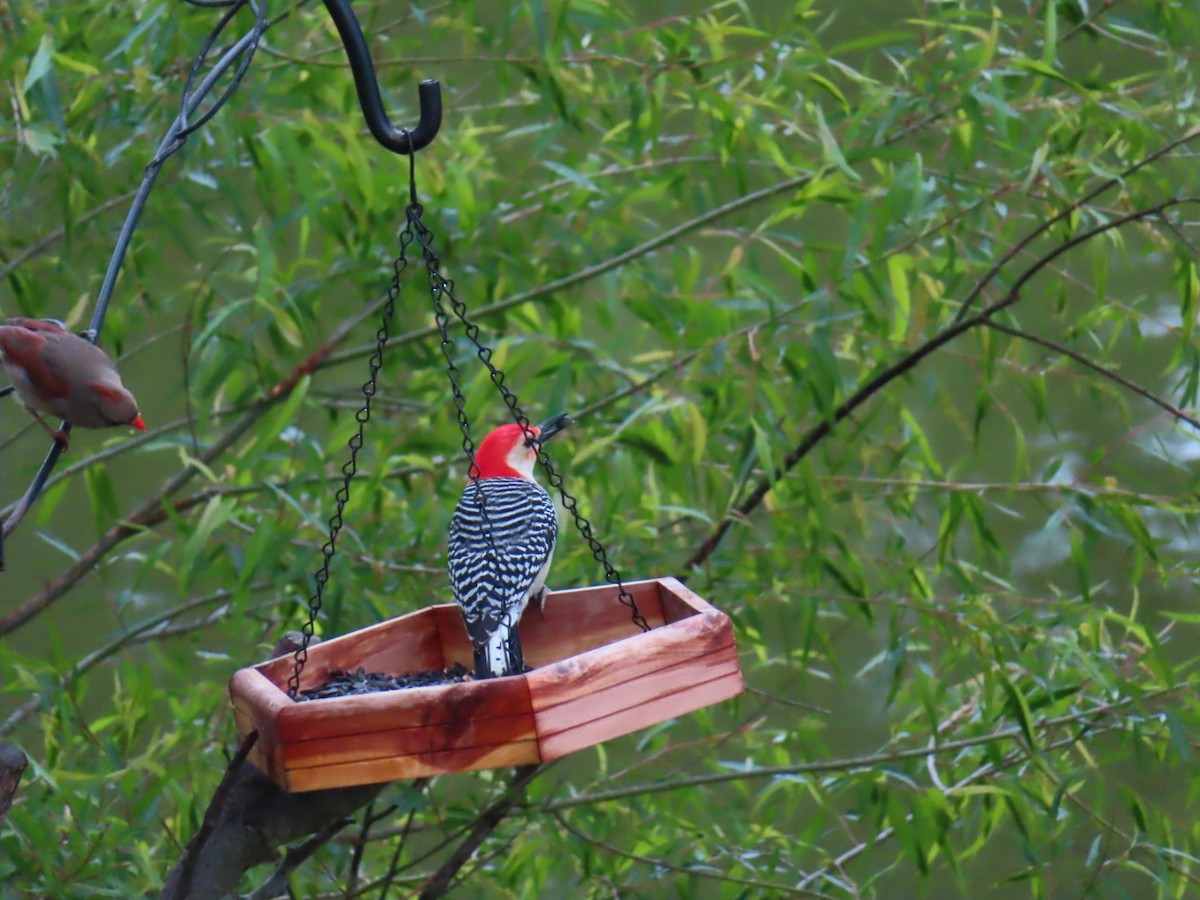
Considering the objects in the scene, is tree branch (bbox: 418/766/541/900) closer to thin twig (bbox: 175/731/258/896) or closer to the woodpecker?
the woodpecker

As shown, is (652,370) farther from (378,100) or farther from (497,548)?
(378,100)

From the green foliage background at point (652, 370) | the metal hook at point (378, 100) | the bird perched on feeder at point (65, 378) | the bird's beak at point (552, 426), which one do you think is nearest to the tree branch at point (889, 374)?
the green foliage background at point (652, 370)

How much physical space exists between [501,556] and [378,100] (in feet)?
2.10

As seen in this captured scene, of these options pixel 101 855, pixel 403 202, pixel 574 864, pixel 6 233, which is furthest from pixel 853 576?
pixel 6 233

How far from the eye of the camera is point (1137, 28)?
2730 mm

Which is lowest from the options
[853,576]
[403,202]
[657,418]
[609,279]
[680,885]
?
[680,885]

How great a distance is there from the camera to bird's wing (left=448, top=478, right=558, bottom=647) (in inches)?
75.7

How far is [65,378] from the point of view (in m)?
1.47

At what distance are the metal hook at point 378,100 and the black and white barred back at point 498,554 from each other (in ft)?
1.70

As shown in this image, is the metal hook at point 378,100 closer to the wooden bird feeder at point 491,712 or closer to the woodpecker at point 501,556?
the woodpecker at point 501,556

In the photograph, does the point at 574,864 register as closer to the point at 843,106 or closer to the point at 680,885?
the point at 680,885

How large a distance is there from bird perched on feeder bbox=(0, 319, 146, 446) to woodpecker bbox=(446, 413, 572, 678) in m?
0.53

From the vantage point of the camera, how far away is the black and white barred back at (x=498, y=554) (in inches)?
75.6

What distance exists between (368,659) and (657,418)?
810 millimetres
